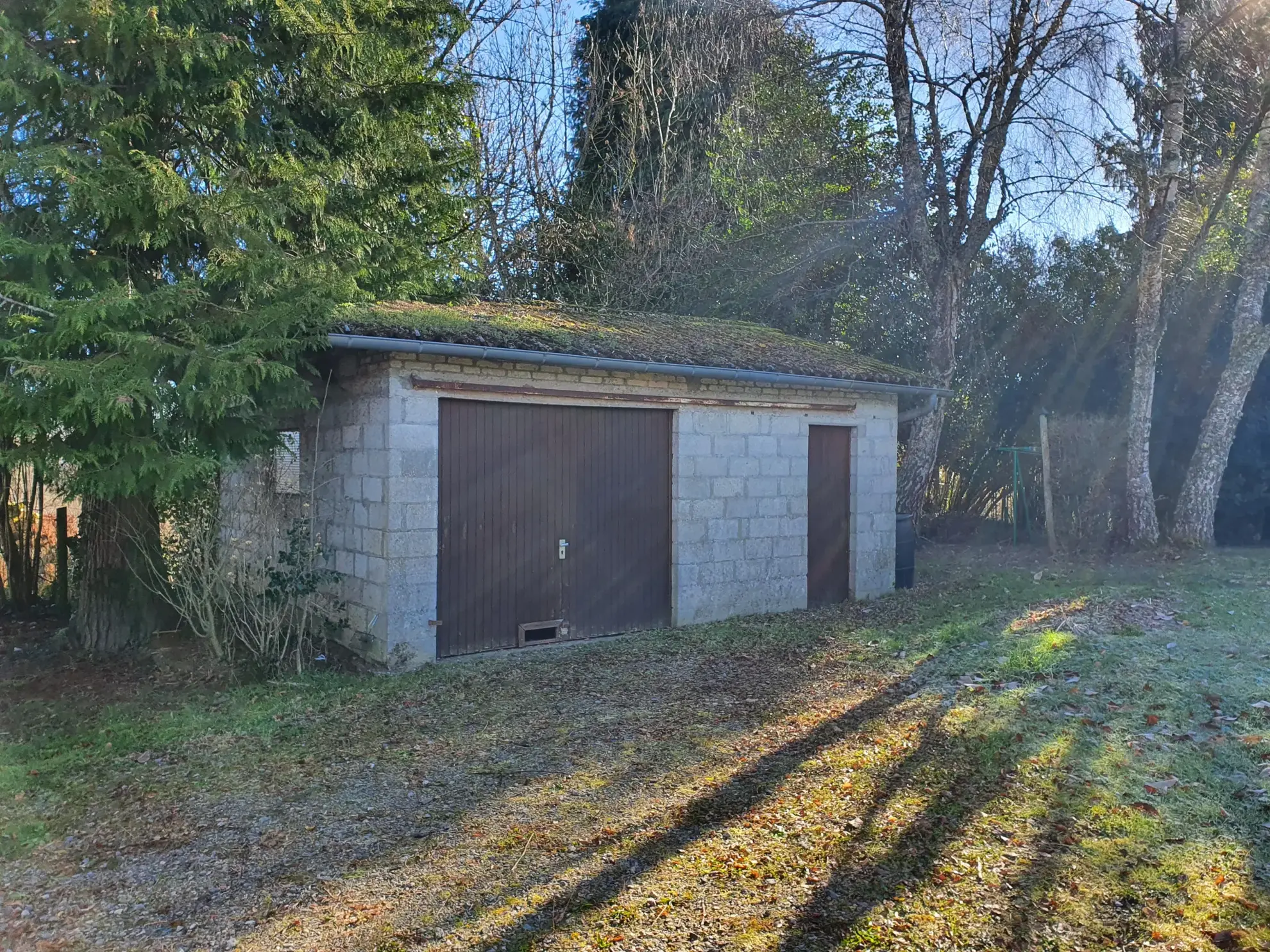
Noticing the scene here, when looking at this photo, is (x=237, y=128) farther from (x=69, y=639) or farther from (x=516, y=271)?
(x=516, y=271)

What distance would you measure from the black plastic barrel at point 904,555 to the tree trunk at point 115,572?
8216 mm

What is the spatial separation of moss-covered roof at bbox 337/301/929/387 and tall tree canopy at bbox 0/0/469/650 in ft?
1.84

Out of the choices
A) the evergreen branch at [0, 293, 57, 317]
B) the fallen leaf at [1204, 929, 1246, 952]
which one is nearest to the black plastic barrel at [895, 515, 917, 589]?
the fallen leaf at [1204, 929, 1246, 952]

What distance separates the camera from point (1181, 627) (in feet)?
26.2

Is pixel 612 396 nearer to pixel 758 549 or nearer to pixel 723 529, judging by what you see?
pixel 723 529

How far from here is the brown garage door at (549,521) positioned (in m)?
7.38

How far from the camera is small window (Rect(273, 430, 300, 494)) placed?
7316 mm

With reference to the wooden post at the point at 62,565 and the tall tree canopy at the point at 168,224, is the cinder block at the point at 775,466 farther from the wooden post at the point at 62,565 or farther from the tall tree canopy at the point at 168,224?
the wooden post at the point at 62,565

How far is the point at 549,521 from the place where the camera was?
7.94 metres

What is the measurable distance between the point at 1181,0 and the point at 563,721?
44.1ft

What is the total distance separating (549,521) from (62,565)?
5.68 m

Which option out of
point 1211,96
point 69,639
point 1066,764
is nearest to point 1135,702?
point 1066,764

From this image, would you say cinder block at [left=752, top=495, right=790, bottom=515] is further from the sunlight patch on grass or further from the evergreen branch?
the evergreen branch

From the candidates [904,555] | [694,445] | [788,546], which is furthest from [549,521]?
[904,555]
